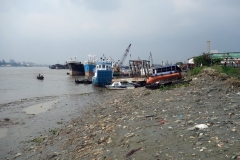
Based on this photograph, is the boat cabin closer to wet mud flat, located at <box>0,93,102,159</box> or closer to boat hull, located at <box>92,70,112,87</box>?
wet mud flat, located at <box>0,93,102,159</box>

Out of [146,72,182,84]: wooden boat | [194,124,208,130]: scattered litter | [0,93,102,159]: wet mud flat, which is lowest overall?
[0,93,102,159]: wet mud flat

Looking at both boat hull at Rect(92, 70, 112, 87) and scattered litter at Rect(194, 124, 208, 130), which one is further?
boat hull at Rect(92, 70, 112, 87)

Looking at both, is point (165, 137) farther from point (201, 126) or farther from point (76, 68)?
point (76, 68)

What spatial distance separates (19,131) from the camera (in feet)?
46.9

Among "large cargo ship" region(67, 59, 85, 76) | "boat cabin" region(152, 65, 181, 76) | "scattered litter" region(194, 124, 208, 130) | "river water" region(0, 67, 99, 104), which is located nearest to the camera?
"scattered litter" region(194, 124, 208, 130)

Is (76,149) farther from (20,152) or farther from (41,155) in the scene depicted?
(20,152)

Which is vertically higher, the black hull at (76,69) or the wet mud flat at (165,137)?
the black hull at (76,69)

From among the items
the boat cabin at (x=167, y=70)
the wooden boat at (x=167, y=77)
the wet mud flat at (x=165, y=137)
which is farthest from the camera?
the boat cabin at (x=167, y=70)

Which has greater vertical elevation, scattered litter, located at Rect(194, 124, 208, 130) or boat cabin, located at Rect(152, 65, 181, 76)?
boat cabin, located at Rect(152, 65, 181, 76)

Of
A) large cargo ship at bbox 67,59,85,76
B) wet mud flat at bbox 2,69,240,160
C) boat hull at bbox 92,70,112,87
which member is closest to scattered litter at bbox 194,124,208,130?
wet mud flat at bbox 2,69,240,160

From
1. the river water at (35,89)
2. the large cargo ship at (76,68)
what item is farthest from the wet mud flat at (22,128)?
the large cargo ship at (76,68)

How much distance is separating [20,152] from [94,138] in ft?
11.9

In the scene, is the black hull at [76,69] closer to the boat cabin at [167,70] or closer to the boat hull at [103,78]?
the boat hull at [103,78]

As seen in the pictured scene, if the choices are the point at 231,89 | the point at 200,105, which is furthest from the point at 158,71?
the point at 200,105
